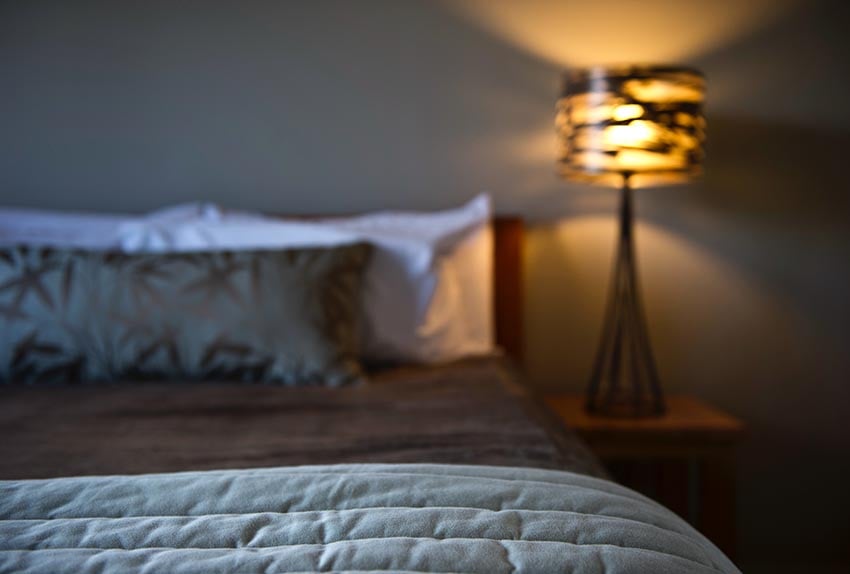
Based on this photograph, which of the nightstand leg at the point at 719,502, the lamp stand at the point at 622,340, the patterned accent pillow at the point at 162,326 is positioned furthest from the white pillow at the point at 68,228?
the nightstand leg at the point at 719,502

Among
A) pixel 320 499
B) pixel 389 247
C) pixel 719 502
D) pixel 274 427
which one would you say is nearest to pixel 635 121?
pixel 389 247

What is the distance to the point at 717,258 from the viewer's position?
2.46 m

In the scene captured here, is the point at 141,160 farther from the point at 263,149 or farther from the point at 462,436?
the point at 462,436

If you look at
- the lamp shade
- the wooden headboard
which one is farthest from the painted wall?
the lamp shade

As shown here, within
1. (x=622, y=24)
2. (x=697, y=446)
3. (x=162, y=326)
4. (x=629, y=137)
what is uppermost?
(x=622, y=24)

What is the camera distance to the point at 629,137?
2070 millimetres

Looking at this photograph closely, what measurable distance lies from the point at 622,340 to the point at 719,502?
0.54 metres

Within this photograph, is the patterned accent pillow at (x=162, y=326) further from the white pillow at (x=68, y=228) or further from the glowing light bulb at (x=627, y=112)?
the glowing light bulb at (x=627, y=112)

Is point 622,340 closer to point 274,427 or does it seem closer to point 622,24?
point 622,24

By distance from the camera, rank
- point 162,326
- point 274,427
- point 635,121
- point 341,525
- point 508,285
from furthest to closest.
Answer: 1. point 508,285
2. point 635,121
3. point 162,326
4. point 274,427
5. point 341,525

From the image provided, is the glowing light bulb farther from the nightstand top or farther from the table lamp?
the nightstand top

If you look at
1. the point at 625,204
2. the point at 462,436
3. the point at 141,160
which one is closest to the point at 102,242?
the point at 141,160

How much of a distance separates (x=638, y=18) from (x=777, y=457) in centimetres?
134

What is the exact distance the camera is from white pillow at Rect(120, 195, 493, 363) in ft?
6.66
